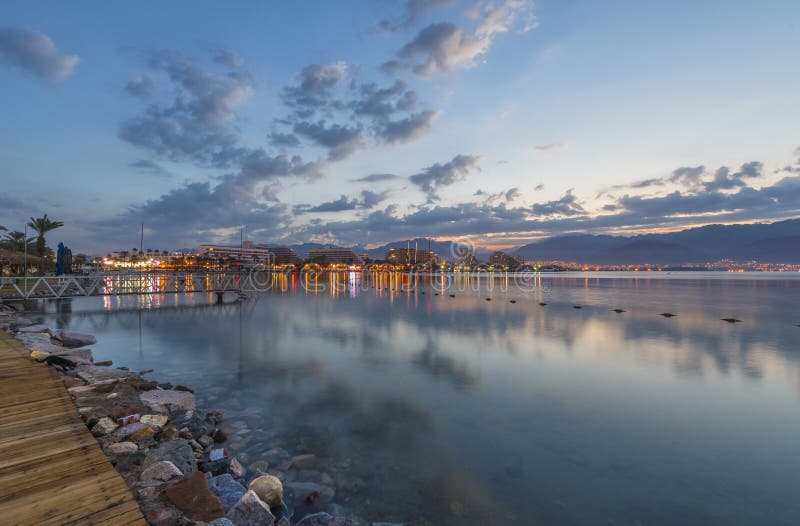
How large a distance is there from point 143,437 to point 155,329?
57.3ft

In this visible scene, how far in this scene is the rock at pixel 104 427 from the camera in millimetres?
6412

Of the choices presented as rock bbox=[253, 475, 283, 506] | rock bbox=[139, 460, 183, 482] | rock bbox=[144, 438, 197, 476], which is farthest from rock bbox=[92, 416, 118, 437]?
rock bbox=[253, 475, 283, 506]

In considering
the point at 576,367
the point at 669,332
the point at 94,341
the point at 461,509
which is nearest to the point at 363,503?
the point at 461,509

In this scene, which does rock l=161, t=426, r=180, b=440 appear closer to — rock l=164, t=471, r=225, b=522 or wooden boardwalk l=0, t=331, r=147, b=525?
wooden boardwalk l=0, t=331, r=147, b=525

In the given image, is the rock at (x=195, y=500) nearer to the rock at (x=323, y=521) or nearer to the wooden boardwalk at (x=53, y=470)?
the wooden boardwalk at (x=53, y=470)

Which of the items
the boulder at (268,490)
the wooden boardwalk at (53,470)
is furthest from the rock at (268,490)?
the wooden boardwalk at (53,470)

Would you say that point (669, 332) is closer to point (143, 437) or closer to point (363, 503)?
point (363, 503)

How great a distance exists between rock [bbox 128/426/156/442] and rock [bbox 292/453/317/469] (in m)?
2.66

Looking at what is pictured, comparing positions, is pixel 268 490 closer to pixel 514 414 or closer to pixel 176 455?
pixel 176 455

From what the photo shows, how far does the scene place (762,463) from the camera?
719 cm

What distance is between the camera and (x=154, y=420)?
24.2 ft

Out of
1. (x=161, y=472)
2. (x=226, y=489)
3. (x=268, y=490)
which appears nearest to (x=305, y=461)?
(x=268, y=490)

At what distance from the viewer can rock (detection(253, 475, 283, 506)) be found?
5258 millimetres

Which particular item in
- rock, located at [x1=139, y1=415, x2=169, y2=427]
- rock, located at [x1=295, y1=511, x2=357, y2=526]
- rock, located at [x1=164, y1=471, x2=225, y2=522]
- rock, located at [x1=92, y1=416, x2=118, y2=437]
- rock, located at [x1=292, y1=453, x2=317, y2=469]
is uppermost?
rock, located at [x1=92, y1=416, x2=118, y2=437]
